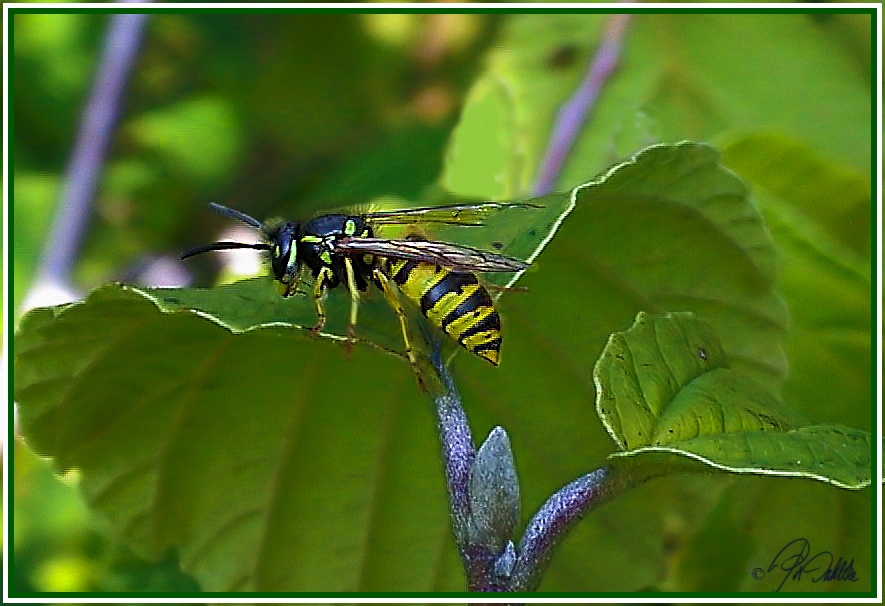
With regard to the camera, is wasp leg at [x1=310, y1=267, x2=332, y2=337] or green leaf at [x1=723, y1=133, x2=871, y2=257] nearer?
wasp leg at [x1=310, y1=267, x2=332, y2=337]

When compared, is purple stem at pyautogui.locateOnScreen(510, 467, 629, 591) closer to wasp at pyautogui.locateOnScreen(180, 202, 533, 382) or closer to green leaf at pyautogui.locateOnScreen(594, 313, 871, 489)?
green leaf at pyautogui.locateOnScreen(594, 313, 871, 489)

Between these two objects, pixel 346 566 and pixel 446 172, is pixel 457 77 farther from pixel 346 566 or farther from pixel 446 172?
pixel 346 566

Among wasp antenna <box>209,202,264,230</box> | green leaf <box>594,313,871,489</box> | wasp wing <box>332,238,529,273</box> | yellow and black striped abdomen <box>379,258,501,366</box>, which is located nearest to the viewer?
green leaf <box>594,313,871,489</box>

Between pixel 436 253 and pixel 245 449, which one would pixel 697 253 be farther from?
pixel 245 449

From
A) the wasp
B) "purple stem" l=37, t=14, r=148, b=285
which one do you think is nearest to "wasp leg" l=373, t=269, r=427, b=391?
the wasp

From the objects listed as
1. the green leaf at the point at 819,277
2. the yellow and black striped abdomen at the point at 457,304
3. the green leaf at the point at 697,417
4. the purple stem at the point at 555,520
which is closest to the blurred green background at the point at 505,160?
the green leaf at the point at 819,277
